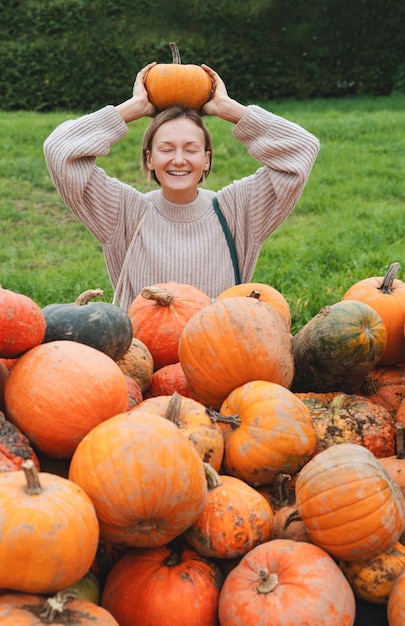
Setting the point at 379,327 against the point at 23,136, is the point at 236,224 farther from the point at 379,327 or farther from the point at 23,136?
the point at 23,136

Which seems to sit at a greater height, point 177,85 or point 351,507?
point 177,85

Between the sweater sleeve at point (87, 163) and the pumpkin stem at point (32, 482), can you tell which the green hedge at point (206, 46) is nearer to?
the sweater sleeve at point (87, 163)

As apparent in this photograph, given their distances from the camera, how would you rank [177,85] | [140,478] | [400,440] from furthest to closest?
[177,85]
[400,440]
[140,478]

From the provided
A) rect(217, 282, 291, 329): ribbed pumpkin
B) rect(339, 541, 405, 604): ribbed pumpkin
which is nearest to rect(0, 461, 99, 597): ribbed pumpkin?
rect(339, 541, 405, 604): ribbed pumpkin

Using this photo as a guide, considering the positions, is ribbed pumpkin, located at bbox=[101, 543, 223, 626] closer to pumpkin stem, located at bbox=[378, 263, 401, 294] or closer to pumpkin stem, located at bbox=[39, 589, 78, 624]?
pumpkin stem, located at bbox=[39, 589, 78, 624]

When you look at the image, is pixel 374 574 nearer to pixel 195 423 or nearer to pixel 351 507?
pixel 351 507

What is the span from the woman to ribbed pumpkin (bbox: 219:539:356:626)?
8.35 feet

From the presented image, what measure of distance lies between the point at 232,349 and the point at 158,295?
59cm

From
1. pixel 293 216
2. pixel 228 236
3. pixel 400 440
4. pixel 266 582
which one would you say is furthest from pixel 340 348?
pixel 293 216

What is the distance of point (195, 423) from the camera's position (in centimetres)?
211

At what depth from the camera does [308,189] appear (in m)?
11.6

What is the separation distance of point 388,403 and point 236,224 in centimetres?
191

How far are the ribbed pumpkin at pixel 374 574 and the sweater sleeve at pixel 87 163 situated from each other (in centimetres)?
259

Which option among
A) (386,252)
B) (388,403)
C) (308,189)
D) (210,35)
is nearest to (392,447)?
(388,403)
